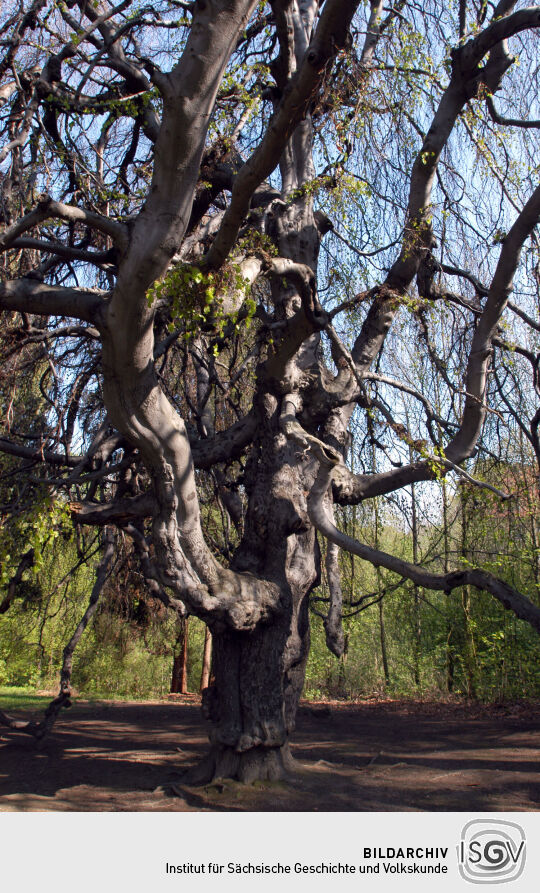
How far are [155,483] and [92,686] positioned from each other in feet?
29.5

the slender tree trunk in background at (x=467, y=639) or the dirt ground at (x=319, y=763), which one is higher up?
the slender tree trunk in background at (x=467, y=639)

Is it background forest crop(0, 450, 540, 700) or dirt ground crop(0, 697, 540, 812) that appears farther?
background forest crop(0, 450, 540, 700)

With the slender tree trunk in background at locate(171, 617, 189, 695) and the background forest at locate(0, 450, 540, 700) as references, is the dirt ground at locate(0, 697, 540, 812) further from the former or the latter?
the slender tree trunk in background at locate(171, 617, 189, 695)

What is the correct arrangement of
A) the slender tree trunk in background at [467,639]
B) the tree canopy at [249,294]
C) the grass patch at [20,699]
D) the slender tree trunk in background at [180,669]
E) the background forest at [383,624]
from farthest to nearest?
the slender tree trunk in background at [180,669] < the grass patch at [20,699] < the slender tree trunk in background at [467,639] < the background forest at [383,624] < the tree canopy at [249,294]

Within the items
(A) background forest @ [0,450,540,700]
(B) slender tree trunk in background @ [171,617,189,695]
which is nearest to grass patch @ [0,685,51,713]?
(A) background forest @ [0,450,540,700]

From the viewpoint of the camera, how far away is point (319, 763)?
16.9ft

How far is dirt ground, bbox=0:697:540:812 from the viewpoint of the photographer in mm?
4102

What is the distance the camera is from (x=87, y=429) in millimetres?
6746

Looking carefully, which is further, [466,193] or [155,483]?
[466,193]

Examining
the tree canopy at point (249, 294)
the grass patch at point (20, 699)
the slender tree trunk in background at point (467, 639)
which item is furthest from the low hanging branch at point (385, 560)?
the grass patch at point (20, 699)

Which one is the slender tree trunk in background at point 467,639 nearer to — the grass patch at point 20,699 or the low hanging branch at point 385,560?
the low hanging branch at point 385,560

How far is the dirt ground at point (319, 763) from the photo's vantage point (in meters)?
4.10

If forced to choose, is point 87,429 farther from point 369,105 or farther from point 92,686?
point 92,686
